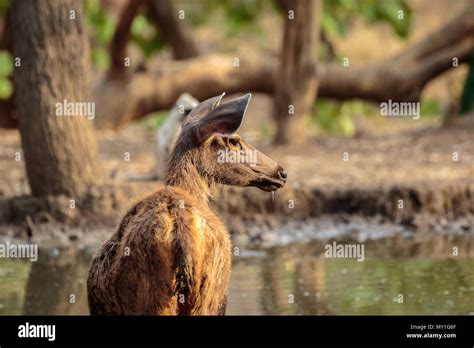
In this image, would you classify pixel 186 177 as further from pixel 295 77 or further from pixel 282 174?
pixel 295 77

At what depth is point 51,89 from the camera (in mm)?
13492

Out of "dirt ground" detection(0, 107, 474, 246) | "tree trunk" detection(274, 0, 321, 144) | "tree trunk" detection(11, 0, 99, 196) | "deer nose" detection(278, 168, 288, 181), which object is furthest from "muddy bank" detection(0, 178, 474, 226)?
"deer nose" detection(278, 168, 288, 181)

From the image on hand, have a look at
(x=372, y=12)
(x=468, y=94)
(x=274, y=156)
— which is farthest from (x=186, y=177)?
(x=372, y=12)

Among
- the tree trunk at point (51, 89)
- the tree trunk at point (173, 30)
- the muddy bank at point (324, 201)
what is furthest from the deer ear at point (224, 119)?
the tree trunk at point (173, 30)

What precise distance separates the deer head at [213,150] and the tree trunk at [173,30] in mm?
14905

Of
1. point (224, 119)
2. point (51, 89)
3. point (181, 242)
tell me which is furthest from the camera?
point (51, 89)

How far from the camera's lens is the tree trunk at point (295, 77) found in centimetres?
1841

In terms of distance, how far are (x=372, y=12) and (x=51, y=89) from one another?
8585 millimetres

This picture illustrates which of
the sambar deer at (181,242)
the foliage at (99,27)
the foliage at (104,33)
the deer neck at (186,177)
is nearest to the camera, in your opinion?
the sambar deer at (181,242)

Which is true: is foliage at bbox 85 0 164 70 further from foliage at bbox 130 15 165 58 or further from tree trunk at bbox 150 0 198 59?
tree trunk at bbox 150 0 198 59

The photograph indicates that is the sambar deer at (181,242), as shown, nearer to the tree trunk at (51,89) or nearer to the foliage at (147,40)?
the tree trunk at (51,89)

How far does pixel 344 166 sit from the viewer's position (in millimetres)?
16469

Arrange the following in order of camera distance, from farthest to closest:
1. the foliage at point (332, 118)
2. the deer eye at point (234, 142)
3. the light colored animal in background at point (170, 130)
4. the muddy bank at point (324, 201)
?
the foliage at point (332, 118), the light colored animal in background at point (170, 130), the muddy bank at point (324, 201), the deer eye at point (234, 142)

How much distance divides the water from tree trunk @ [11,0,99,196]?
1129mm
